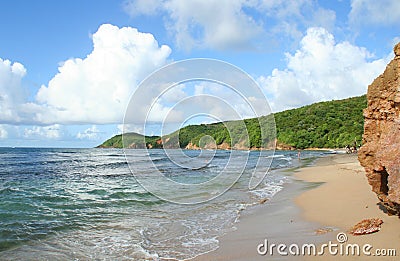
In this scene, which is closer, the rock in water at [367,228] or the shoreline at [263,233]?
the rock in water at [367,228]

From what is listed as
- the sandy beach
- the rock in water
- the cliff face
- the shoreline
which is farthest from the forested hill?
the rock in water

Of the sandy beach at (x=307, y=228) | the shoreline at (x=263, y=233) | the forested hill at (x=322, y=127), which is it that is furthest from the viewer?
the forested hill at (x=322, y=127)

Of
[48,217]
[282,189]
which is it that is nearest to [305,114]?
[282,189]

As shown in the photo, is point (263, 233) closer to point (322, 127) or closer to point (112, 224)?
point (112, 224)

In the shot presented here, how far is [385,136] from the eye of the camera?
21.7 feet

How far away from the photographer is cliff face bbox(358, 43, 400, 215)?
19.7 ft

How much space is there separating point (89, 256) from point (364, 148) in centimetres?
693

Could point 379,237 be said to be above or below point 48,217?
above

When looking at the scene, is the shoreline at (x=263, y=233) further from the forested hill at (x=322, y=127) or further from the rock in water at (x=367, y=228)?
the forested hill at (x=322, y=127)

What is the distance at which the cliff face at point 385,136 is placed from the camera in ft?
19.7

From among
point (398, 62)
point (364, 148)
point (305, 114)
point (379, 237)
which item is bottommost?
point (379, 237)

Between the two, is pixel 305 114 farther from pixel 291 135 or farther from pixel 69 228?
pixel 69 228

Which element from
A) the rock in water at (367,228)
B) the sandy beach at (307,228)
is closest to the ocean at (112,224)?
the sandy beach at (307,228)

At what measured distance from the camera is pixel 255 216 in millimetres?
10719
